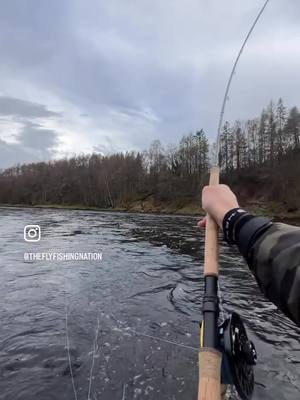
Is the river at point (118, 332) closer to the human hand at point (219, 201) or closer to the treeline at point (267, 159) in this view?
the human hand at point (219, 201)

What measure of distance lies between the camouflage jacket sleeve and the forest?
64728 millimetres

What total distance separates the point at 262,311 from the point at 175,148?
329ft

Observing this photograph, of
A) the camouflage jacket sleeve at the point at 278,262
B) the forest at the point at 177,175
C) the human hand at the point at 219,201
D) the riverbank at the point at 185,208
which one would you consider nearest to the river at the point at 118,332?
the human hand at the point at 219,201

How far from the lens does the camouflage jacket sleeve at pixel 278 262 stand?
4.39ft

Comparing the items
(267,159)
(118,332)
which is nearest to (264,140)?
(267,159)

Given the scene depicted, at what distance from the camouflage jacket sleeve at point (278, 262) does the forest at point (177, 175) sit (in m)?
64.7

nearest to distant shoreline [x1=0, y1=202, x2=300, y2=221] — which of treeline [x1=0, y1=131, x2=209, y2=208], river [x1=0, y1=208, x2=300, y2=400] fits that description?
treeline [x1=0, y1=131, x2=209, y2=208]

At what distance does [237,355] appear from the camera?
2.10m

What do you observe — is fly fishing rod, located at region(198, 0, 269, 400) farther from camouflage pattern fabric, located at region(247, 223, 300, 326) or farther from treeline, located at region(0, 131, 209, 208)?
treeline, located at region(0, 131, 209, 208)

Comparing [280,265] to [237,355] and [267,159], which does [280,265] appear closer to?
[237,355]

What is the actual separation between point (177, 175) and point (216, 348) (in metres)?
93.8

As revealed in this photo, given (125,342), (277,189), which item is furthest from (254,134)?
(125,342)

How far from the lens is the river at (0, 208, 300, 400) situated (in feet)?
15.3

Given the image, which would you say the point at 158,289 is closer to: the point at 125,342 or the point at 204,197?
the point at 125,342
